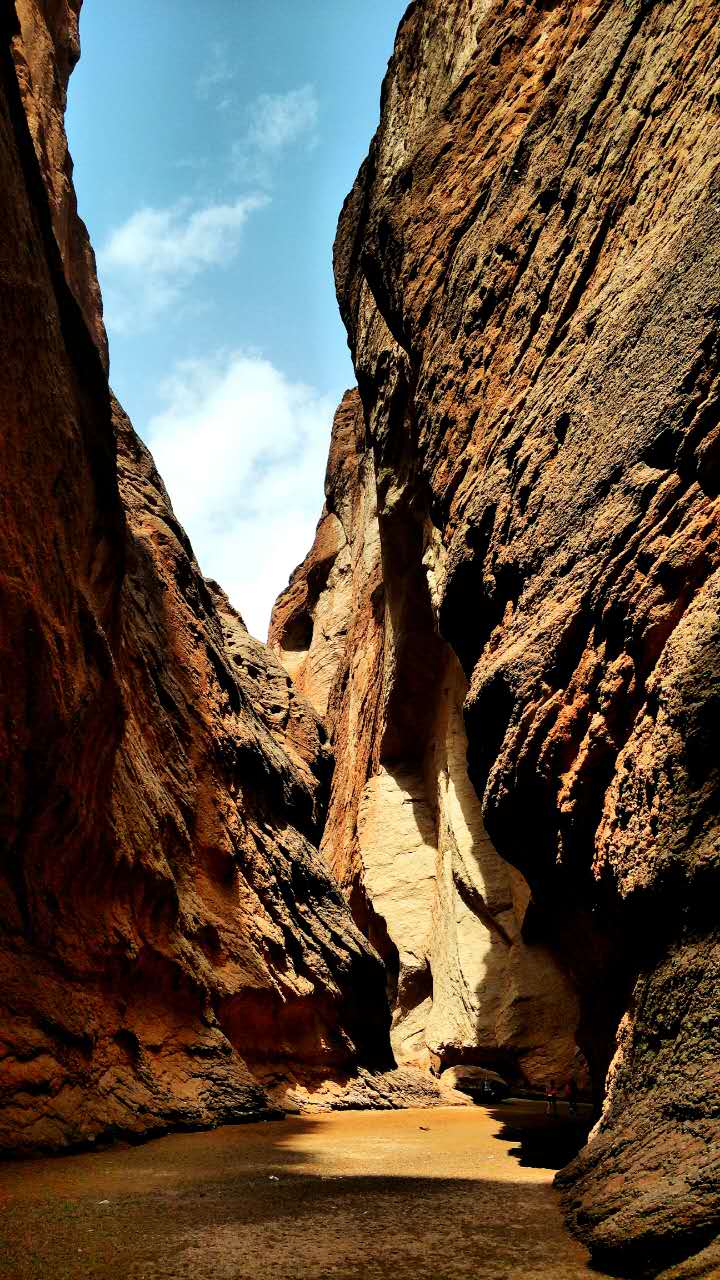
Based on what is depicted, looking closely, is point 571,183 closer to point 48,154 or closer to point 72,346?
point 72,346

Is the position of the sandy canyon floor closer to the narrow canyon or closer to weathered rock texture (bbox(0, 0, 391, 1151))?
the narrow canyon

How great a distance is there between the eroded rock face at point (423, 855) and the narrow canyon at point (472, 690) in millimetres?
160

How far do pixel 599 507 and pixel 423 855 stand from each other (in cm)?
1492

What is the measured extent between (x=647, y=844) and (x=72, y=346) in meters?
8.17

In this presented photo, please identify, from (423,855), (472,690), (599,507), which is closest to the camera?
(599,507)

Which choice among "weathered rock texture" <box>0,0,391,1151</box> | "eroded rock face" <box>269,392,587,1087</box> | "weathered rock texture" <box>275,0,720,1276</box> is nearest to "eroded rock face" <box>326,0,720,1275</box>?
"weathered rock texture" <box>275,0,720,1276</box>

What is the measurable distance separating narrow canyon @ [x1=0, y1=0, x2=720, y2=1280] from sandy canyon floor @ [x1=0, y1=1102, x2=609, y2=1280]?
0.08m

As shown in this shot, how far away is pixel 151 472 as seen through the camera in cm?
1587

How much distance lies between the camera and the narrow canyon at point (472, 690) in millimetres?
4605

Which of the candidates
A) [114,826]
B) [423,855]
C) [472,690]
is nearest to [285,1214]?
[114,826]

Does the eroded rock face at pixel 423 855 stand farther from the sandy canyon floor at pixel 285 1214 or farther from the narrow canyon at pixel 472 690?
the sandy canyon floor at pixel 285 1214

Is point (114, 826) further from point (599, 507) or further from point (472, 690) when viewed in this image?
point (599, 507)

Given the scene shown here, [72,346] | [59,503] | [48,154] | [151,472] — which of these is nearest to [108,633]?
[59,503]

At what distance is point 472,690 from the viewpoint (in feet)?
27.3
